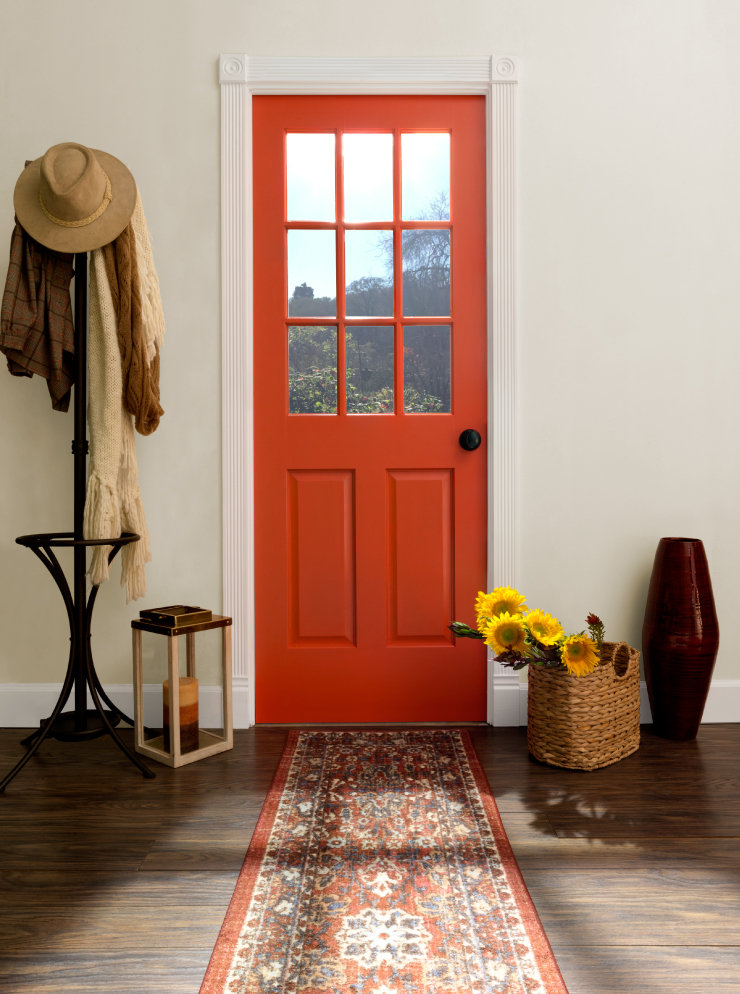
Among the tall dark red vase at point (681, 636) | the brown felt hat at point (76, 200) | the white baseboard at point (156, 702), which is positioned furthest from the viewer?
the white baseboard at point (156, 702)

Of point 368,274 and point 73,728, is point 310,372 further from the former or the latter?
point 73,728

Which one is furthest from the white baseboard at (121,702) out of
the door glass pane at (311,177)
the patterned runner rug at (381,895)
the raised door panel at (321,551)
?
the door glass pane at (311,177)

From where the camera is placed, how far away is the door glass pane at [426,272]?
234 cm

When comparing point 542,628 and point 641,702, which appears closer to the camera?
point 542,628

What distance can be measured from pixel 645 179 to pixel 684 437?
83 centimetres

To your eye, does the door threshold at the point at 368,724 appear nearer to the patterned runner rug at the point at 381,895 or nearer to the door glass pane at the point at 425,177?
the patterned runner rug at the point at 381,895


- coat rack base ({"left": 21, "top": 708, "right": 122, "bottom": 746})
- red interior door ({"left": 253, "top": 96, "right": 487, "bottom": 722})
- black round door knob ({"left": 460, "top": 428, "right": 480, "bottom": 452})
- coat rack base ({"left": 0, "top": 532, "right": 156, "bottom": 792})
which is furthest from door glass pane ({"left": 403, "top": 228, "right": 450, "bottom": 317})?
coat rack base ({"left": 21, "top": 708, "right": 122, "bottom": 746})

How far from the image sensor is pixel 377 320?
233cm

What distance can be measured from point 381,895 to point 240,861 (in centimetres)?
32

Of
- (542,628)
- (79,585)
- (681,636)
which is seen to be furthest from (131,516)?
(681,636)

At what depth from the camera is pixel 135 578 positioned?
6.80 feet

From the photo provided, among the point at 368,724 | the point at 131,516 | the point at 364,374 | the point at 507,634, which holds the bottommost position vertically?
the point at 368,724

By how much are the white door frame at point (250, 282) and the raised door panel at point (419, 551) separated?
15 cm

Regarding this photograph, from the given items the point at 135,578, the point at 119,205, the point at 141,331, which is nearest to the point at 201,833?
the point at 135,578
